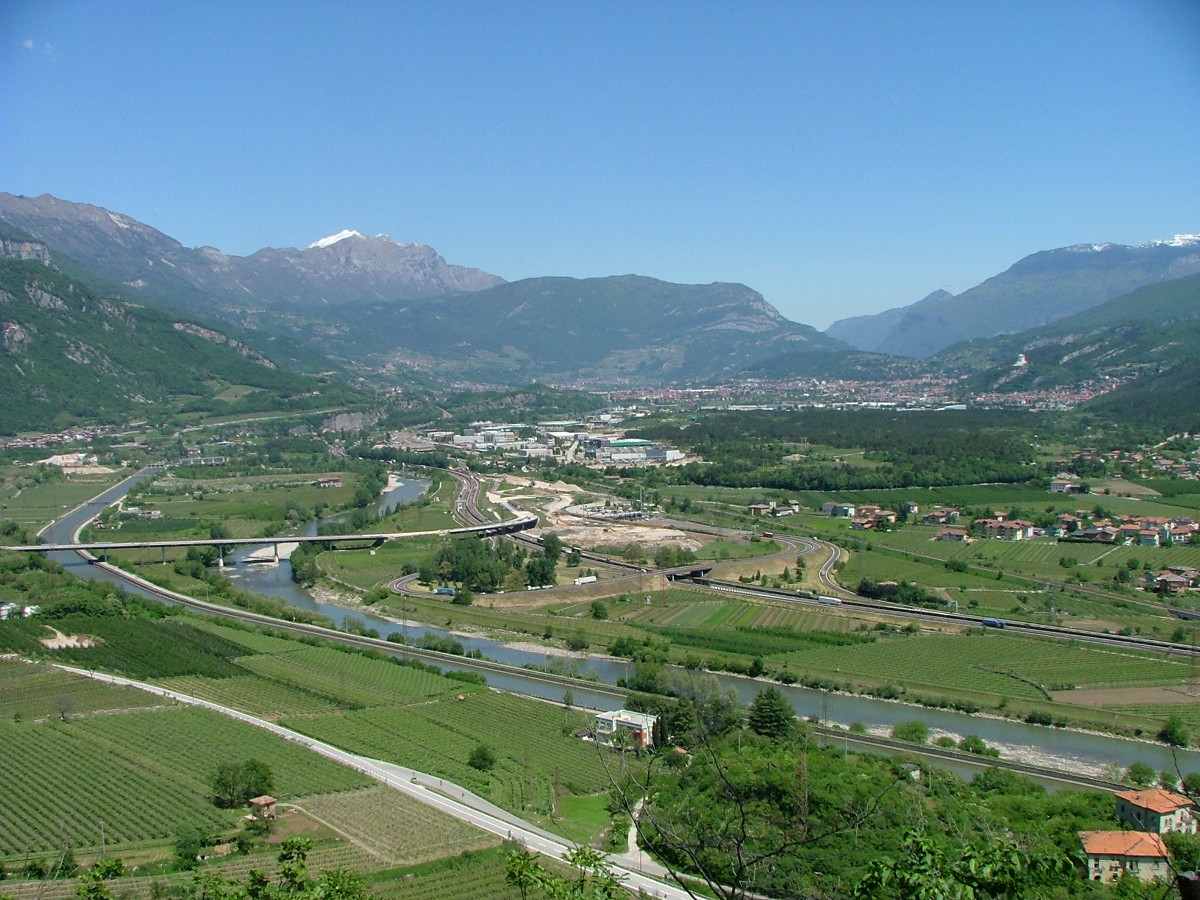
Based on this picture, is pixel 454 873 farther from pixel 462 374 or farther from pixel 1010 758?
pixel 462 374

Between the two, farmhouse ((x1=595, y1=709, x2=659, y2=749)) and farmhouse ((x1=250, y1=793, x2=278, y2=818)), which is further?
farmhouse ((x1=595, y1=709, x2=659, y2=749))

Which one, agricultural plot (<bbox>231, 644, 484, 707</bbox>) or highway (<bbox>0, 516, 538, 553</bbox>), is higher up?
highway (<bbox>0, 516, 538, 553</bbox>)

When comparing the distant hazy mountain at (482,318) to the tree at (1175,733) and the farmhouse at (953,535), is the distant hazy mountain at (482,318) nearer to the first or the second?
the farmhouse at (953,535)

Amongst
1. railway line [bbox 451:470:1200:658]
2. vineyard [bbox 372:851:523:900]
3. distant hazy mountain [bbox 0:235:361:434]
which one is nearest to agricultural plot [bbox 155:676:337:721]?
vineyard [bbox 372:851:523:900]

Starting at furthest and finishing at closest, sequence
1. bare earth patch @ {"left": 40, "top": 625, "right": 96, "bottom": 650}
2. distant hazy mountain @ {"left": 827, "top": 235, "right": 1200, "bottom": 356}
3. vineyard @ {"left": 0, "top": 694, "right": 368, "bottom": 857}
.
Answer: distant hazy mountain @ {"left": 827, "top": 235, "right": 1200, "bottom": 356}
bare earth patch @ {"left": 40, "top": 625, "right": 96, "bottom": 650}
vineyard @ {"left": 0, "top": 694, "right": 368, "bottom": 857}

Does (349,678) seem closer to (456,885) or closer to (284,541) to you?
(456,885)

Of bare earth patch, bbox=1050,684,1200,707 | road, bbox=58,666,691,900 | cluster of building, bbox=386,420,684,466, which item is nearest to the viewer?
road, bbox=58,666,691,900

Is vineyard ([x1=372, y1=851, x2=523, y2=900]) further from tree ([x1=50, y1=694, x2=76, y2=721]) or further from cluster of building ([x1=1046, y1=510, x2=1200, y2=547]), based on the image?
cluster of building ([x1=1046, y1=510, x2=1200, y2=547])

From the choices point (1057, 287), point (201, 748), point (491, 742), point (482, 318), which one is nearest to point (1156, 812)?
point (491, 742)
